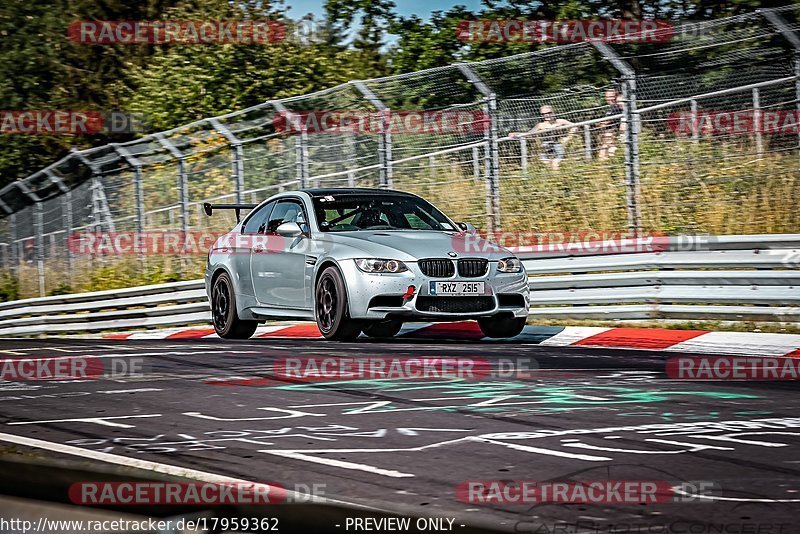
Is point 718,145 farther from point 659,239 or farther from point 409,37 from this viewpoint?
point 409,37

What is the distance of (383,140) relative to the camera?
53.2 ft

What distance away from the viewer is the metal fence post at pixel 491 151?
48.1 ft

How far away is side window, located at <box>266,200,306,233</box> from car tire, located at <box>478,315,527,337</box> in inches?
83.0

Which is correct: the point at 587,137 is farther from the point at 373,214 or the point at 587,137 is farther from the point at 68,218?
the point at 68,218

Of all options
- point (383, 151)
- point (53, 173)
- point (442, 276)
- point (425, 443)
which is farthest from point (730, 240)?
point (53, 173)

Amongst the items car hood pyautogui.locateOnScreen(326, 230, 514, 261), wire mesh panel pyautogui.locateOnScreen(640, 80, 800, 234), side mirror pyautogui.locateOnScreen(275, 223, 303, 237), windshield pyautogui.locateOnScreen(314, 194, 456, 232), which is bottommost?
car hood pyautogui.locateOnScreen(326, 230, 514, 261)

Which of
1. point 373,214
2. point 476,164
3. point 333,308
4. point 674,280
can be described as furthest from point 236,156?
point 674,280

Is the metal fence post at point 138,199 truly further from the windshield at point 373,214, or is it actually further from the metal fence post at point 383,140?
the windshield at point 373,214

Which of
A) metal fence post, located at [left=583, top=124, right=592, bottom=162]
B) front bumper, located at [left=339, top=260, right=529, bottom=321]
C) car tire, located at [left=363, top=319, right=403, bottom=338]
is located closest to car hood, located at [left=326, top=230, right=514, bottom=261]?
front bumper, located at [left=339, top=260, right=529, bottom=321]

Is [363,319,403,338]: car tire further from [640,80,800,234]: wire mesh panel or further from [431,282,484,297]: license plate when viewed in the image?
[640,80,800,234]: wire mesh panel

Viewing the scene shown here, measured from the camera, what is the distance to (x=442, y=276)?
1103cm

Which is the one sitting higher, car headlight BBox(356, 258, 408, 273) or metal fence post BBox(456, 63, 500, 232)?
metal fence post BBox(456, 63, 500, 232)

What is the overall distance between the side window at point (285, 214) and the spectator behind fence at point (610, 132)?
13.2 ft

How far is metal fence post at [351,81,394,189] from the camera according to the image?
16.1 meters
